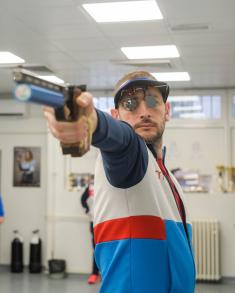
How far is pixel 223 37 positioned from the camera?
4.70 m

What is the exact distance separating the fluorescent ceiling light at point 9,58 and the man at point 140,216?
4.22 meters

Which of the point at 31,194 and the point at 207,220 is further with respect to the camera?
the point at 31,194

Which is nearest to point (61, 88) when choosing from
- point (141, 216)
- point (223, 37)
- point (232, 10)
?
point (141, 216)

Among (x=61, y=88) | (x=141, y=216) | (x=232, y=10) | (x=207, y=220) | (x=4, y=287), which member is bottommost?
(x=4, y=287)

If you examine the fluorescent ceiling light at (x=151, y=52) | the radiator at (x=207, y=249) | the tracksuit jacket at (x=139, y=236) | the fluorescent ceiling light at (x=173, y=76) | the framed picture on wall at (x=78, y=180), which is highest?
the fluorescent ceiling light at (x=173, y=76)

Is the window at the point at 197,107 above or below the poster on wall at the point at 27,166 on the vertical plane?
above

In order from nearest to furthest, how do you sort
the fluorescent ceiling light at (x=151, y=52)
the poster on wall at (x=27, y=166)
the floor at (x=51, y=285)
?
the fluorescent ceiling light at (x=151, y=52) < the floor at (x=51, y=285) < the poster on wall at (x=27, y=166)

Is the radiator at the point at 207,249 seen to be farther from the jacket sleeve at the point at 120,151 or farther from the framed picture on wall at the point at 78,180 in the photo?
the jacket sleeve at the point at 120,151

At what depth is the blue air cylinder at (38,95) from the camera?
0.71 metres

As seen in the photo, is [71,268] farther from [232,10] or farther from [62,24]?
[232,10]

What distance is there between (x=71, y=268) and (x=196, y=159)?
8.30ft

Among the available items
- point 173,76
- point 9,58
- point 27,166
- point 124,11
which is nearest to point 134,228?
point 124,11

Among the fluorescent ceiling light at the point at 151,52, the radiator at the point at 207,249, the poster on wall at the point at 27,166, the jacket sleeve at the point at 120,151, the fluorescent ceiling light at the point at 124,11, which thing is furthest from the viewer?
the poster on wall at the point at 27,166

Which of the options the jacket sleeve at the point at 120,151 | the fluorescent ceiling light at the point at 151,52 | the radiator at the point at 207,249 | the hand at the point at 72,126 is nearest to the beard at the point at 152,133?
the jacket sleeve at the point at 120,151
